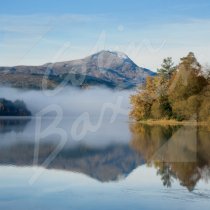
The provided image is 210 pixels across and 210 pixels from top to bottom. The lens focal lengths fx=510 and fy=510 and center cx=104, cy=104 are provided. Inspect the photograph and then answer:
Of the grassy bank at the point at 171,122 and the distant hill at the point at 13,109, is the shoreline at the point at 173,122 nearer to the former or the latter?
the grassy bank at the point at 171,122

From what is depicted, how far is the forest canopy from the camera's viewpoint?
61.1 m

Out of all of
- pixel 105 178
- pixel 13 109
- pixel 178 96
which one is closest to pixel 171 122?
pixel 178 96

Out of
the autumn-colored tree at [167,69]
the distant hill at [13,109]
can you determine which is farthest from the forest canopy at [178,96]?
the distant hill at [13,109]

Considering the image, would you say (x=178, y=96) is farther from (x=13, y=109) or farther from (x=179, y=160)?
(x=13, y=109)

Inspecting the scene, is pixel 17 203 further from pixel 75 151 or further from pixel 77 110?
pixel 77 110

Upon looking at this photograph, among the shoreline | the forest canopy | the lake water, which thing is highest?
the forest canopy

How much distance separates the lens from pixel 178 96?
212 ft

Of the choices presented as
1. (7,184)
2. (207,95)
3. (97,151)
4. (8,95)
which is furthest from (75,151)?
(8,95)

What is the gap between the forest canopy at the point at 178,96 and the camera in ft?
200

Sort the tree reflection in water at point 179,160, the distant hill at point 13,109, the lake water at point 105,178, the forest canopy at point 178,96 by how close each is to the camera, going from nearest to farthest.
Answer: the lake water at point 105,178 < the tree reflection in water at point 179,160 < the forest canopy at point 178,96 < the distant hill at point 13,109

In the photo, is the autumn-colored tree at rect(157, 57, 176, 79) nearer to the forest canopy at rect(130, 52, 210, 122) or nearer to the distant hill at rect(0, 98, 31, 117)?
the forest canopy at rect(130, 52, 210, 122)

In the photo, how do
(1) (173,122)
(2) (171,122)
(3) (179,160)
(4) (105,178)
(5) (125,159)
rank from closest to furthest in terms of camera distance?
(4) (105,178)
(3) (179,160)
(5) (125,159)
(1) (173,122)
(2) (171,122)

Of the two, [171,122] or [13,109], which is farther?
[13,109]

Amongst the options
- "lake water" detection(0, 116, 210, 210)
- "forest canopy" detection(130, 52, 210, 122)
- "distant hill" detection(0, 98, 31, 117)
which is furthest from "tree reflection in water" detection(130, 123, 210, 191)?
"distant hill" detection(0, 98, 31, 117)
